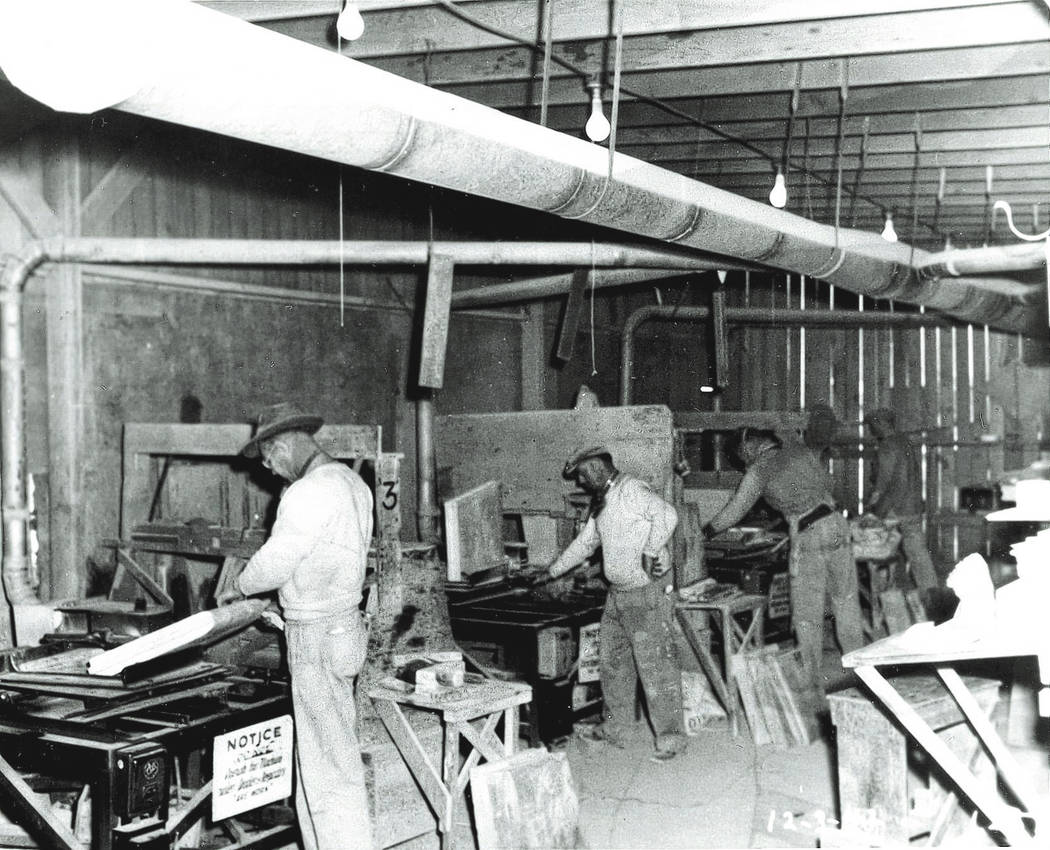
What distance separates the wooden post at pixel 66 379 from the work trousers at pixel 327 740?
417 cm

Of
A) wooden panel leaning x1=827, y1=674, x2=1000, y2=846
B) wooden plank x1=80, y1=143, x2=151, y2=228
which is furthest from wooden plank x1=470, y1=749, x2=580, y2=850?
wooden plank x1=80, y1=143, x2=151, y2=228

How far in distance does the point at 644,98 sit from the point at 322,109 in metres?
3.25

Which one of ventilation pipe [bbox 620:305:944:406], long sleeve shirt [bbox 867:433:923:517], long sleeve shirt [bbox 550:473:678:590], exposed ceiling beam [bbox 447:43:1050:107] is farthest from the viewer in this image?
ventilation pipe [bbox 620:305:944:406]

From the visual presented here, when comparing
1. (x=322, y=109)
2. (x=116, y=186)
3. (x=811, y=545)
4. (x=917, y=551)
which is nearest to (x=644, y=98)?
(x=322, y=109)

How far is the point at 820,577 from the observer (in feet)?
27.8

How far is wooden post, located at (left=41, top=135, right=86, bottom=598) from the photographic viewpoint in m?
8.52

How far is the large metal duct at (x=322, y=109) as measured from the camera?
2400 mm

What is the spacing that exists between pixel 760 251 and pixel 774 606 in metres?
3.93

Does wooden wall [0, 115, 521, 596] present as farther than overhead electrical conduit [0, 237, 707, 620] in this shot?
Yes

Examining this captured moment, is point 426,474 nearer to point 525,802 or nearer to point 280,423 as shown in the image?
point 280,423

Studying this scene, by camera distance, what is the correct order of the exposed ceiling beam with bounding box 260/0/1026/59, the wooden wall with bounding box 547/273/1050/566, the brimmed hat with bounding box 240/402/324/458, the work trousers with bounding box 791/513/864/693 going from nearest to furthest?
the exposed ceiling beam with bounding box 260/0/1026/59 → the brimmed hat with bounding box 240/402/324/458 → the work trousers with bounding box 791/513/864/693 → the wooden wall with bounding box 547/273/1050/566

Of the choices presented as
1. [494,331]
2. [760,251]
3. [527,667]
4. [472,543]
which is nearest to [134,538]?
[472,543]

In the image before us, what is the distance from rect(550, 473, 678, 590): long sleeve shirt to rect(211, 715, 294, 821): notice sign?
2.73 meters

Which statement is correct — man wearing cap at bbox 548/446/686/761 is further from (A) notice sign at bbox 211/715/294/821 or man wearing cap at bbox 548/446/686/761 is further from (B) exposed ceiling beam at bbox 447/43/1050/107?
(A) notice sign at bbox 211/715/294/821
